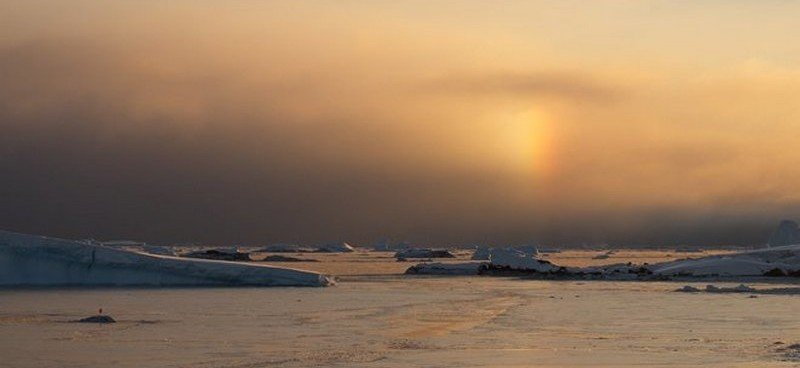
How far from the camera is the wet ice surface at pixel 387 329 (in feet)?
42.0

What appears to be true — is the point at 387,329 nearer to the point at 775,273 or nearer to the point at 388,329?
the point at 388,329

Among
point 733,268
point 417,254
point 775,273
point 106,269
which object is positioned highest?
point 417,254

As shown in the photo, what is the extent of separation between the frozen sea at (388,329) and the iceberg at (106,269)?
2047 mm

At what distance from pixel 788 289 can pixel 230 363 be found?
2159 centimetres

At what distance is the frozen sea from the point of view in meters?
12.8

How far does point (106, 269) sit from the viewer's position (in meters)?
28.2

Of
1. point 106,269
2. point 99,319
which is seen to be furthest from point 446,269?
point 99,319

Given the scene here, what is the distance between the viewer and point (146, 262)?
94.0 ft

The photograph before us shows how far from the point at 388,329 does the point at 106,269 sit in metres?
13.5

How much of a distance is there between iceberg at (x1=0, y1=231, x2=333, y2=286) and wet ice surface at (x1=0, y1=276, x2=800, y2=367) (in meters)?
2.16

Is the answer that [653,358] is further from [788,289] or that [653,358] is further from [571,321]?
[788,289]

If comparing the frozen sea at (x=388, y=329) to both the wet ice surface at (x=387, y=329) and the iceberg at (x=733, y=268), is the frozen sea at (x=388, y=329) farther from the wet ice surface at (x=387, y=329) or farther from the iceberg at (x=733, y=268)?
the iceberg at (x=733, y=268)

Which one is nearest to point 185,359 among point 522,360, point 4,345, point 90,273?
point 4,345

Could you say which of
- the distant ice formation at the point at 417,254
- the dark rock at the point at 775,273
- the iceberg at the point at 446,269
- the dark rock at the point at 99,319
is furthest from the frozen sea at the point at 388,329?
the distant ice formation at the point at 417,254
